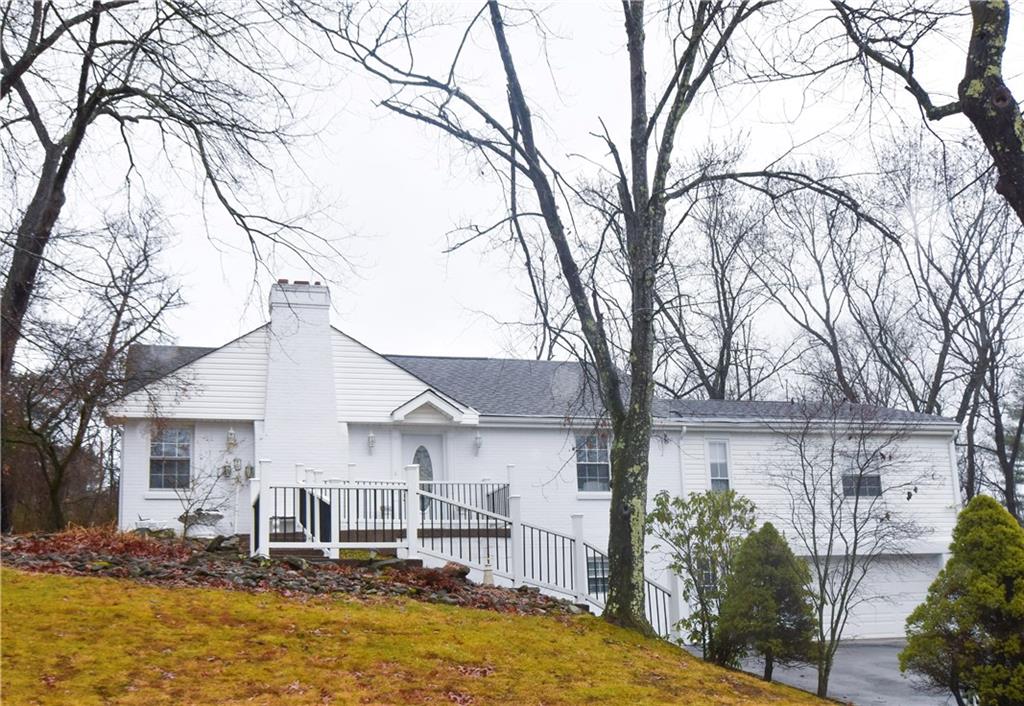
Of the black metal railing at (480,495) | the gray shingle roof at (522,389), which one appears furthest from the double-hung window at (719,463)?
the black metal railing at (480,495)

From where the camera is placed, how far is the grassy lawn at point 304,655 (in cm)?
828

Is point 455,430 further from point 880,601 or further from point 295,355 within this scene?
point 880,601

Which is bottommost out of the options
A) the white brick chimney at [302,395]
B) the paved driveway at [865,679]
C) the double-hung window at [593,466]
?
the paved driveway at [865,679]

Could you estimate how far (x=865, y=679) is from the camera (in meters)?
16.8

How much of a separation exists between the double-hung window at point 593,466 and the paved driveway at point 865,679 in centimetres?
523

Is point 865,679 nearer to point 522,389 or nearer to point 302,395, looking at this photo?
point 522,389

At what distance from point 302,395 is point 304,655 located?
1095 cm

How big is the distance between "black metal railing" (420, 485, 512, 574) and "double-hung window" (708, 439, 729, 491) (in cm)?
609

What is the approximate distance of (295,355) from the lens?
20172 millimetres

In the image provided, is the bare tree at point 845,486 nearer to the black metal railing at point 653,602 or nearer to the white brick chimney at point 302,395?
the black metal railing at point 653,602

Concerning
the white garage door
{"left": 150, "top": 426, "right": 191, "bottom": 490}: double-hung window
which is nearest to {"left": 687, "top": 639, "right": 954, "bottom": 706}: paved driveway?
the white garage door

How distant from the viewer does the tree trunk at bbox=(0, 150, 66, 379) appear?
14.5 m

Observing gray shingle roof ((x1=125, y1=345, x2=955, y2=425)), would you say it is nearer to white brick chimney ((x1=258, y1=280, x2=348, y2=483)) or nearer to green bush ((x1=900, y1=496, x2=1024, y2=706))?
white brick chimney ((x1=258, y1=280, x2=348, y2=483))

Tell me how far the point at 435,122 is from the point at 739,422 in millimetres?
11702
